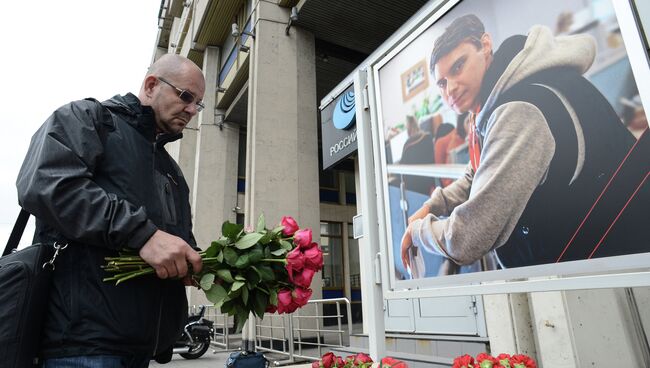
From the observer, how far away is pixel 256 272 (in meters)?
1.39

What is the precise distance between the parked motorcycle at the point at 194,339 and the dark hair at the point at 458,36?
7.47m

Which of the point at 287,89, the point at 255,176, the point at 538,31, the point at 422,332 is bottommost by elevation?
the point at 422,332

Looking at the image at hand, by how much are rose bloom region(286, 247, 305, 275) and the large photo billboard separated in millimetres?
729

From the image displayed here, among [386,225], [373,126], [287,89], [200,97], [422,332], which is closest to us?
[200,97]

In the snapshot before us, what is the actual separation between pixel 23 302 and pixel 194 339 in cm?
760

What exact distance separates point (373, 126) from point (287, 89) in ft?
27.0

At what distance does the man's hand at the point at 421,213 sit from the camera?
1895 millimetres

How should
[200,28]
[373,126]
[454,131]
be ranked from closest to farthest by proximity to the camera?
1. [454,131]
2. [373,126]
3. [200,28]

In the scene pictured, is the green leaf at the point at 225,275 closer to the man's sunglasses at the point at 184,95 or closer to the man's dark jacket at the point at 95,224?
the man's dark jacket at the point at 95,224

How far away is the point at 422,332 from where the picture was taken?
5723 millimetres

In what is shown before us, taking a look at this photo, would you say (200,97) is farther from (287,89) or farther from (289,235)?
(287,89)

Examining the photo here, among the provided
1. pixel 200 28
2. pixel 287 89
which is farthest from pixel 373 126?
pixel 200 28

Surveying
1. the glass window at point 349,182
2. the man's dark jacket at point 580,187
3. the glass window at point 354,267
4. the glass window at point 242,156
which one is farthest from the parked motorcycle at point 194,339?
the glass window at point 349,182

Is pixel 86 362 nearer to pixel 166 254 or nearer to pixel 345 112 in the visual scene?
pixel 166 254
